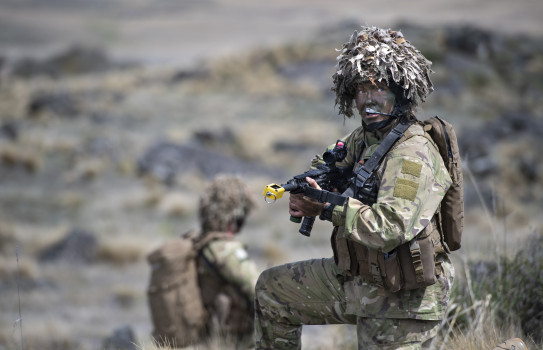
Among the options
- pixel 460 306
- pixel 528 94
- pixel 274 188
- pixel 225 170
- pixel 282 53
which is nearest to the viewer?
pixel 274 188

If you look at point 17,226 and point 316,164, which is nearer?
point 316,164

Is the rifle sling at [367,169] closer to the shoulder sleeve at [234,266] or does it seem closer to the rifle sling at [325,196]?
the rifle sling at [325,196]

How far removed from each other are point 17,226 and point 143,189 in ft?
11.3

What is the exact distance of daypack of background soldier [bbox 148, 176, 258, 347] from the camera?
4.12 metres

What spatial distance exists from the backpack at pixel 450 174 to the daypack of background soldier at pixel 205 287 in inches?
67.9

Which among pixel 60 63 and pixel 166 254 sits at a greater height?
pixel 60 63

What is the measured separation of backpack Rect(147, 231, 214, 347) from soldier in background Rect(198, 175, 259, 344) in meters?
0.08

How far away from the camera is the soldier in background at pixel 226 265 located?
4113mm

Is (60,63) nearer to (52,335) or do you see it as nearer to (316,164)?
(52,335)

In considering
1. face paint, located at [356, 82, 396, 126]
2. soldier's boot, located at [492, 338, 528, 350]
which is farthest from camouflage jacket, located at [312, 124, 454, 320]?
soldier's boot, located at [492, 338, 528, 350]

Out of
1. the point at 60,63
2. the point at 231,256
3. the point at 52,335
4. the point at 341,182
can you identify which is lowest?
the point at 52,335

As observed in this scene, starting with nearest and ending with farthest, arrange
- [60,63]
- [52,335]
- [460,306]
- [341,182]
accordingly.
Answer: [341,182] → [460,306] → [52,335] → [60,63]

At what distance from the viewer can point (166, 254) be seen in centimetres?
413

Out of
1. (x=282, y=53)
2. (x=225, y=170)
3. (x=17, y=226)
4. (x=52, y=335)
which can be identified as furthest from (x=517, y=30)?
(x=52, y=335)
